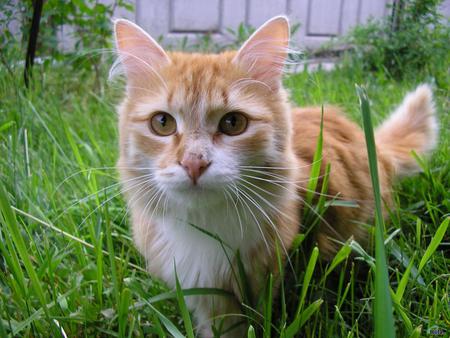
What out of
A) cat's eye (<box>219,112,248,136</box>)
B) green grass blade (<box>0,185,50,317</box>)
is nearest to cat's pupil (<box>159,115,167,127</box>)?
cat's eye (<box>219,112,248,136</box>)

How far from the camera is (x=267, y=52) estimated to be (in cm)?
122

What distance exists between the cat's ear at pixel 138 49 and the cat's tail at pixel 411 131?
0.94 meters

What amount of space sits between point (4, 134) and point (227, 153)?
1.40 metres

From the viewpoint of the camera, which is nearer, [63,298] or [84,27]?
[63,298]

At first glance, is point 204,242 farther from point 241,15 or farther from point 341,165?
point 241,15

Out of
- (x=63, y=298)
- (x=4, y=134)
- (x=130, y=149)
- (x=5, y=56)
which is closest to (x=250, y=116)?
(x=130, y=149)

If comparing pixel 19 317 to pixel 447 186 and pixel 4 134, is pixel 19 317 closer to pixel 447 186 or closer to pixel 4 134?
pixel 4 134

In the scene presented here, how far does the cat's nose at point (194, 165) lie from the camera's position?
0.98 m

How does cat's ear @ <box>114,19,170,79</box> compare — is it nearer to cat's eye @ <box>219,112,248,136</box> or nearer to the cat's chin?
cat's eye @ <box>219,112,248,136</box>

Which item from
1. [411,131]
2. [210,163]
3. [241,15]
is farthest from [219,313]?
[241,15]

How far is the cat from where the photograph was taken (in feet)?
3.43

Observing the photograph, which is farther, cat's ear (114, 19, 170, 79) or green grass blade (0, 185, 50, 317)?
cat's ear (114, 19, 170, 79)

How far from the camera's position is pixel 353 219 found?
4.93 feet

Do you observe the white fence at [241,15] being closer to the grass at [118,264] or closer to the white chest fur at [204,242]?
the grass at [118,264]
